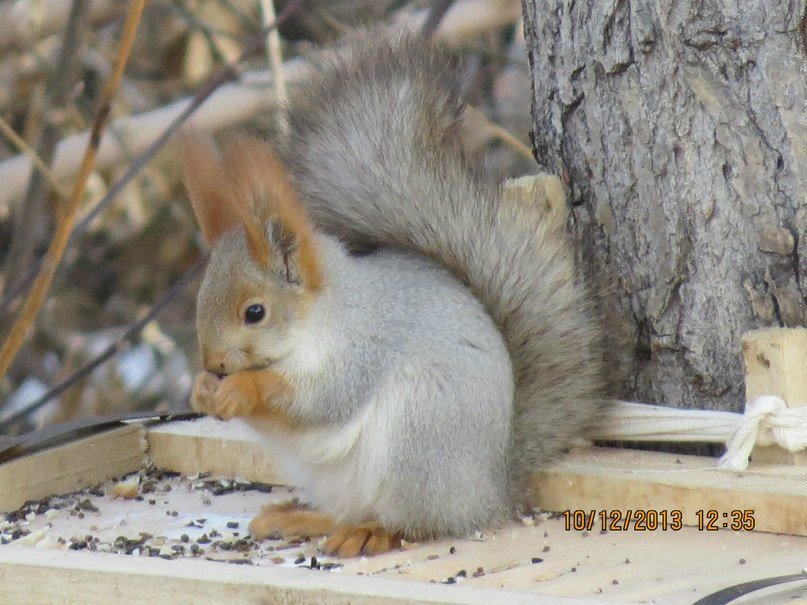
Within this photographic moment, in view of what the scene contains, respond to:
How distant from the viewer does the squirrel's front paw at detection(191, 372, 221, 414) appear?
127cm

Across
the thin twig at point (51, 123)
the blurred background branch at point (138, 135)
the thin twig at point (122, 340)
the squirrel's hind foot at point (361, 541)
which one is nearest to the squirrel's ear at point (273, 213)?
the squirrel's hind foot at point (361, 541)

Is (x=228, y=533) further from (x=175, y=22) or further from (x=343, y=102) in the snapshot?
(x=175, y=22)

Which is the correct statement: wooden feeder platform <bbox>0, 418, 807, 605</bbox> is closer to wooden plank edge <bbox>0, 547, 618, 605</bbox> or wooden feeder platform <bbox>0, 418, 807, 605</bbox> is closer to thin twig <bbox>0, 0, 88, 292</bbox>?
wooden plank edge <bbox>0, 547, 618, 605</bbox>

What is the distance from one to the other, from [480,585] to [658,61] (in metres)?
0.57

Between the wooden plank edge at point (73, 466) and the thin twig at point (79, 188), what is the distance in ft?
0.55

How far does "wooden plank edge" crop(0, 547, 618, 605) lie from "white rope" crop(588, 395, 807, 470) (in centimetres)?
36

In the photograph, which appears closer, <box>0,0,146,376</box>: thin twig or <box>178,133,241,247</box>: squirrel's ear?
<box>178,133,241,247</box>: squirrel's ear

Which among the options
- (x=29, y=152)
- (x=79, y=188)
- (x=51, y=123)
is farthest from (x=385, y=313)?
(x=51, y=123)

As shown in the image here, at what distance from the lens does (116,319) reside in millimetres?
3756

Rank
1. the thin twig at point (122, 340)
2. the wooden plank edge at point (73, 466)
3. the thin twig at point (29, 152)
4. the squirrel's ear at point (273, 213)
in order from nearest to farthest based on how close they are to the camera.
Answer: the squirrel's ear at point (273, 213) < the wooden plank edge at point (73, 466) < the thin twig at point (29, 152) < the thin twig at point (122, 340)

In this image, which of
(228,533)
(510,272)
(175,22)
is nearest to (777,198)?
(510,272)

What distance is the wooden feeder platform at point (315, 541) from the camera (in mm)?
1097

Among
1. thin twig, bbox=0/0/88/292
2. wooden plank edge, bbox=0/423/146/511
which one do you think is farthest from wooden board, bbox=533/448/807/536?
thin twig, bbox=0/0/88/292
